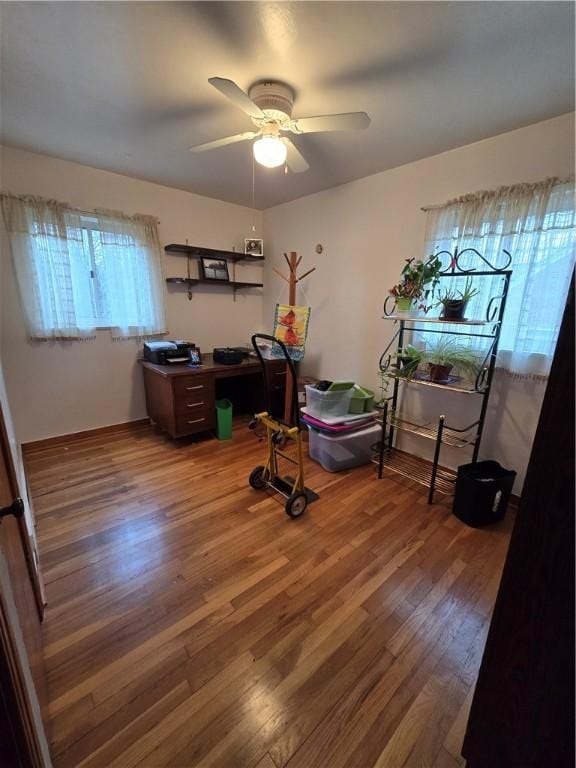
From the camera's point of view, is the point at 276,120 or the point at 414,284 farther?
the point at 414,284

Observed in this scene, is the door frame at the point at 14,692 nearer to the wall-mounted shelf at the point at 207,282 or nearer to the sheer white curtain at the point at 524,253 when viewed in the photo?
the sheer white curtain at the point at 524,253

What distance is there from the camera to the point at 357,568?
1696mm

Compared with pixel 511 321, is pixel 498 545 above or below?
below

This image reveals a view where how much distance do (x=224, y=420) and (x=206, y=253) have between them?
1.96m

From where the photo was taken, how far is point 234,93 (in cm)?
143

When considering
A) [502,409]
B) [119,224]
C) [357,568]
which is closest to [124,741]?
[357,568]

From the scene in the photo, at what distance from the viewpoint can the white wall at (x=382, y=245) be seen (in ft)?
6.97

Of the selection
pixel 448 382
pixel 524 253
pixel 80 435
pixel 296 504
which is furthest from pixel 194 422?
pixel 524 253

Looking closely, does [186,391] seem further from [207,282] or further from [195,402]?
[207,282]

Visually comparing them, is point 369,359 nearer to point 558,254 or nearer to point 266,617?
point 558,254

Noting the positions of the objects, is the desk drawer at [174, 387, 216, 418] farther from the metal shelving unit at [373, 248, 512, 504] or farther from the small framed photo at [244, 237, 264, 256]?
the small framed photo at [244, 237, 264, 256]

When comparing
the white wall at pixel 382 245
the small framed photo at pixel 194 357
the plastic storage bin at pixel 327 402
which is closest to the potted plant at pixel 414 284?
the white wall at pixel 382 245

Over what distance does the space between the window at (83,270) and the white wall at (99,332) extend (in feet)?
0.36

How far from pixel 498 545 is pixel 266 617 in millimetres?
1459
